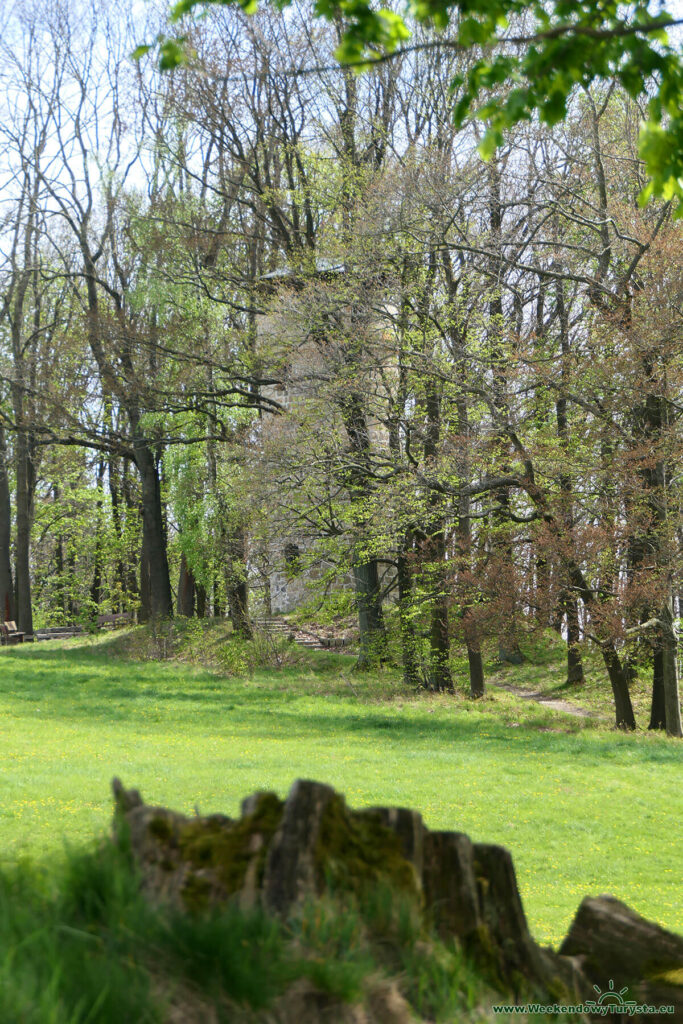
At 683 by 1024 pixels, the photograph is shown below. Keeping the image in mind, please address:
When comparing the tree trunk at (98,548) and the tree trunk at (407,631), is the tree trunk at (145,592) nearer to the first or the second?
the tree trunk at (98,548)

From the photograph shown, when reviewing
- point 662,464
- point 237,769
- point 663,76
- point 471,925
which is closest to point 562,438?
point 662,464

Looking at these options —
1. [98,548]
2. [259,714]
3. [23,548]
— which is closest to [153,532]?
[23,548]

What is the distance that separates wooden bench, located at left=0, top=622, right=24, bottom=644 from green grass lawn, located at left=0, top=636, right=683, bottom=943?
6.86 m

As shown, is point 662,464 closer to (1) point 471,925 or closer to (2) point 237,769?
(2) point 237,769

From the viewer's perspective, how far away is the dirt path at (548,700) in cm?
2270

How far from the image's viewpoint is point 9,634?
30516 millimetres

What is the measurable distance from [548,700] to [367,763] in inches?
506

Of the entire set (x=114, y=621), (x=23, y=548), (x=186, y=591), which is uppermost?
(x=23, y=548)

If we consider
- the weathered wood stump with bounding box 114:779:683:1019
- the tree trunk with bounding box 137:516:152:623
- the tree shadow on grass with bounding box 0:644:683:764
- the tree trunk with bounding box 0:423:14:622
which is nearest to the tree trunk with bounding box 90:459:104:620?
the tree trunk with bounding box 137:516:152:623

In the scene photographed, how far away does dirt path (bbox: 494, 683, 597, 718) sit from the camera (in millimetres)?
22698

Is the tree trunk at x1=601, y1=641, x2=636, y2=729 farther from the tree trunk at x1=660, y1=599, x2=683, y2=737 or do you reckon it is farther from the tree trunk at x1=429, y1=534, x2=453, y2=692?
the tree trunk at x1=429, y1=534, x2=453, y2=692

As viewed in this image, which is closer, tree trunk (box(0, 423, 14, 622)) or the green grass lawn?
the green grass lawn

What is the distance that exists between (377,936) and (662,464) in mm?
15825

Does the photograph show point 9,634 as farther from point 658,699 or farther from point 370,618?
point 658,699
